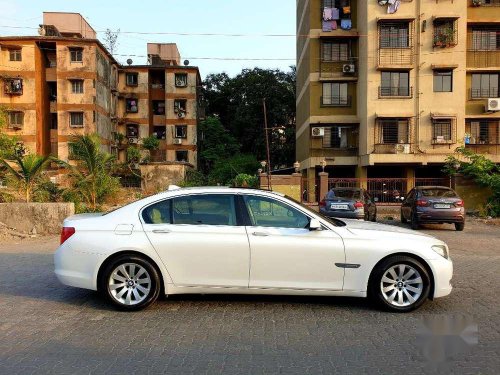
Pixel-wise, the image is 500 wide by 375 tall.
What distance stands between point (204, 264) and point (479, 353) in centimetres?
313

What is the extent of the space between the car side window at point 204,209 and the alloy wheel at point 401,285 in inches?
81.3

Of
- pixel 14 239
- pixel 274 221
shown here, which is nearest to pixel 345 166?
pixel 14 239

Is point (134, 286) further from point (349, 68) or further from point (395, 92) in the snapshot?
point (349, 68)

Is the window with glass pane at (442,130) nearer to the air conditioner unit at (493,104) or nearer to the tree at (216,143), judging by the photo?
the air conditioner unit at (493,104)

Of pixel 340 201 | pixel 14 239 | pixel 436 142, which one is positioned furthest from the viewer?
pixel 436 142

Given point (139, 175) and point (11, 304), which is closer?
point (11, 304)

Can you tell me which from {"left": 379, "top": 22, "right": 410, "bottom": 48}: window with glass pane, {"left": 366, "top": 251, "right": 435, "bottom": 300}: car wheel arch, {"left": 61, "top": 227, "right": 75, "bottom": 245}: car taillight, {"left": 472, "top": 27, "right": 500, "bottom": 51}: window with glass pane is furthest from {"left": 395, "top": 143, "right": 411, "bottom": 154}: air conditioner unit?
{"left": 61, "top": 227, "right": 75, "bottom": 245}: car taillight

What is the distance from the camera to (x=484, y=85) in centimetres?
3180

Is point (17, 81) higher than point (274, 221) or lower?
higher

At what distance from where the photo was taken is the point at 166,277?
231 inches

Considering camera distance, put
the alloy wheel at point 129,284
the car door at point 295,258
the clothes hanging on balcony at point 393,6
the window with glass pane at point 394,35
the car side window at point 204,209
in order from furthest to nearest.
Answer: the window with glass pane at point 394,35 → the clothes hanging on balcony at point 393,6 → the car side window at point 204,209 → the alloy wheel at point 129,284 → the car door at point 295,258

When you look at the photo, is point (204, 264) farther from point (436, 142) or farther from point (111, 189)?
point (436, 142)

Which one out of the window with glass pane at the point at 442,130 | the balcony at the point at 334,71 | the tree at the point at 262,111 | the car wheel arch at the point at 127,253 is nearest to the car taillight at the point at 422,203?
the car wheel arch at the point at 127,253

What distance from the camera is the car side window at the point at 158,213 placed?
6.02m
